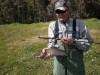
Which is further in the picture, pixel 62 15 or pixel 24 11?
pixel 24 11

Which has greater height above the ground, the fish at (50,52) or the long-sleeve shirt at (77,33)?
the long-sleeve shirt at (77,33)

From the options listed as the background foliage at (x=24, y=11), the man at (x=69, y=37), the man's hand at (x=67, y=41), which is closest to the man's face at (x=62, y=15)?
the man at (x=69, y=37)

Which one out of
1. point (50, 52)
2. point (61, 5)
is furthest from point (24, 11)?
point (50, 52)

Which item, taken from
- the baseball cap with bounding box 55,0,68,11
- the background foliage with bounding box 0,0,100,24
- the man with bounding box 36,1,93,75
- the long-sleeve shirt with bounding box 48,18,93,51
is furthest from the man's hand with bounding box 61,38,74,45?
the background foliage with bounding box 0,0,100,24

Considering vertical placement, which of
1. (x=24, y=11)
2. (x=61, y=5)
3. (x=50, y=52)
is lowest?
(x=24, y=11)

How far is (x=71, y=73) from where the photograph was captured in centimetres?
662

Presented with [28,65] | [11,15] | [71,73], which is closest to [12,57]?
[28,65]

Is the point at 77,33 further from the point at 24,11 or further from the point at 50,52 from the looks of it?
the point at 24,11

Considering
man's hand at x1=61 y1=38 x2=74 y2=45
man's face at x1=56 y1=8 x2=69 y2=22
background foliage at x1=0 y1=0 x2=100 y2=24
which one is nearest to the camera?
man's hand at x1=61 y1=38 x2=74 y2=45

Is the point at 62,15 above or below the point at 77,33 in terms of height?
above

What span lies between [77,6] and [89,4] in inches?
107

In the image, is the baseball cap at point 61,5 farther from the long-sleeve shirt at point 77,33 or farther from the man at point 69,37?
the long-sleeve shirt at point 77,33

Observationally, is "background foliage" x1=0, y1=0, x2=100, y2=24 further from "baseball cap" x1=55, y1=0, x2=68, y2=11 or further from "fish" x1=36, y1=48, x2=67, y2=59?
"fish" x1=36, y1=48, x2=67, y2=59

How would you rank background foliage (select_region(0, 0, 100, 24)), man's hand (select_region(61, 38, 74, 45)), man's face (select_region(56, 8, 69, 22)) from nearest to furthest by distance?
man's hand (select_region(61, 38, 74, 45))
man's face (select_region(56, 8, 69, 22))
background foliage (select_region(0, 0, 100, 24))
